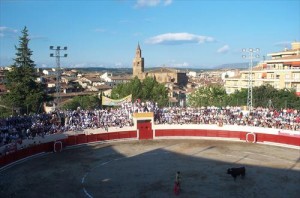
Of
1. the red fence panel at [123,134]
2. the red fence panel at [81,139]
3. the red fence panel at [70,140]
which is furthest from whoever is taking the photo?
the red fence panel at [123,134]

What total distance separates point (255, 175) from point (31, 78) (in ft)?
136

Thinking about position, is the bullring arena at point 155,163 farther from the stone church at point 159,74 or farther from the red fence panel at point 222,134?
the stone church at point 159,74

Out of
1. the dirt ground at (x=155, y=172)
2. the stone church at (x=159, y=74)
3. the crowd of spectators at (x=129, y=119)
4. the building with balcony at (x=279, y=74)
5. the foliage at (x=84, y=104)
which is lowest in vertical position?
the dirt ground at (x=155, y=172)

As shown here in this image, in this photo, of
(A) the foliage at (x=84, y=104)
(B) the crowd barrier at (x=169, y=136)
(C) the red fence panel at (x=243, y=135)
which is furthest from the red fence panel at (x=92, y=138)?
Result: (A) the foliage at (x=84, y=104)

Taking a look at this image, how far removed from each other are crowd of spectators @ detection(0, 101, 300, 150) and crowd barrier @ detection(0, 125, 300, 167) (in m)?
1.09

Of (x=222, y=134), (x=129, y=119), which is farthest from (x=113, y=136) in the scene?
(x=222, y=134)

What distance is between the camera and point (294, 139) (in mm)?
32625

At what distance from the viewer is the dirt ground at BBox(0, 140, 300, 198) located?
20.3 metres

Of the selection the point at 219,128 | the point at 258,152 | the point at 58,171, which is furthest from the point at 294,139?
the point at 58,171

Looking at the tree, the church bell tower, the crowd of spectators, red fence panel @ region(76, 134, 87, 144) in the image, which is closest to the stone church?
the church bell tower

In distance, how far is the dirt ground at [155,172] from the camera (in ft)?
66.6

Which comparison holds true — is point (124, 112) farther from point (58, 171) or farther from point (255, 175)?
point (255, 175)

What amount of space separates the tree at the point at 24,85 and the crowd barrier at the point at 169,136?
1792 cm

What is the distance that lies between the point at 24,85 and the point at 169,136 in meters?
26.6
